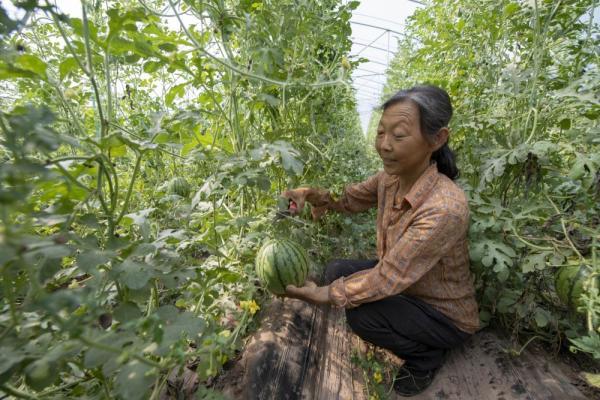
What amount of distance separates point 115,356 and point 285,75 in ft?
5.63

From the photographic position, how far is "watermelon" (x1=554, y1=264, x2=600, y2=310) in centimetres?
142

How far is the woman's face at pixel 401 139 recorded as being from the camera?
5.10 ft

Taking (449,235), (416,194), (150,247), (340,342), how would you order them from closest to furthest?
1. (150,247)
2. (449,235)
3. (416,194)
4. (340,342)

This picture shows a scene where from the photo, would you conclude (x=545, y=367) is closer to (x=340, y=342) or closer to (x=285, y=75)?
(x=340, y=342)

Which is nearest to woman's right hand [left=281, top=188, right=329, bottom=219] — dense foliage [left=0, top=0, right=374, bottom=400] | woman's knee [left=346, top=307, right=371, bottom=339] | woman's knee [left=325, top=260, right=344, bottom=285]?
dense foliage [left=0, top=0, right=374, bottom=400]

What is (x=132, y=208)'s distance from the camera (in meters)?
2.60

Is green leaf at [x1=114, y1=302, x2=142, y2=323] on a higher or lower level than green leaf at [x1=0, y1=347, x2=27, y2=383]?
lower

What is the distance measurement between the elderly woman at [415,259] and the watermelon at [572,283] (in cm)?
40

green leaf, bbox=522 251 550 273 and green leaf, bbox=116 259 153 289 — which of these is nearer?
green leaf, bbox=116 259 153 289

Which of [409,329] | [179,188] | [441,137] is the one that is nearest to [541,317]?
[409,329]

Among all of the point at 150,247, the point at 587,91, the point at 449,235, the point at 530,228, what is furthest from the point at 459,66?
the point at 150,247

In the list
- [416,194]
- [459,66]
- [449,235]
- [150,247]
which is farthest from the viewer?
[459,66]

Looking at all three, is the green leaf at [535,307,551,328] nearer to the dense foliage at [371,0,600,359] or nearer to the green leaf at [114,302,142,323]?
the dense foliage at [371,0,600,359]

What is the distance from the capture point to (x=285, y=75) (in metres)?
2.00
